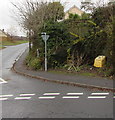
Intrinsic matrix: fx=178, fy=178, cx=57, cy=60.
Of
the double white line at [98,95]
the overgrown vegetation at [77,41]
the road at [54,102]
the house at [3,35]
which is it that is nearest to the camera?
the road at [54,102]

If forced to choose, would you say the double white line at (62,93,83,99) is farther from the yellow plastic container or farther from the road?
the yellow plastic container

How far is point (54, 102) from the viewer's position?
19.7ft

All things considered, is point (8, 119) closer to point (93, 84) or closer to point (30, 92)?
point (30, 92)

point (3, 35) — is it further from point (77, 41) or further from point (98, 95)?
point (98, 95)

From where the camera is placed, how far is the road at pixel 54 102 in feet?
16.3

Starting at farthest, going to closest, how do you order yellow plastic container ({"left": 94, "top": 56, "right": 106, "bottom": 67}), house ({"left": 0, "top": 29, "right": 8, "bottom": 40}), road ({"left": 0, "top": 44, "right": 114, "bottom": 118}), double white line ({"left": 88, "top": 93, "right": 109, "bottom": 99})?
house ({"left": 0, "top": 29, "right": 8, "bottom": 40}) → yellow plastic container ({"left": 94, "top": 56, "right": 106, "bottom": 67}) → double white line ({"left": 88, "top": 93, "right": 109, "bottom": 99}) → road ({"left": 0, "top": 44, "right": 114, "bottom": 118})

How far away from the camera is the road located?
4977 millimetres

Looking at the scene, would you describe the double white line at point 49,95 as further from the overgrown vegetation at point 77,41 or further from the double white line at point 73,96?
the overgrown vegetation at point 77,41

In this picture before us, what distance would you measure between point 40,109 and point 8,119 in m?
1.03

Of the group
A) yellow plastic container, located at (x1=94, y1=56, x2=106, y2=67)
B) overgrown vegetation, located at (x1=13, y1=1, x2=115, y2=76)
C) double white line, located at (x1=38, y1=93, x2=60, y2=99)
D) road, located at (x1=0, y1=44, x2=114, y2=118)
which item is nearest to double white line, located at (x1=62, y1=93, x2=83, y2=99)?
road, located at (x1=0, y1=44, x2=114, y2=118)

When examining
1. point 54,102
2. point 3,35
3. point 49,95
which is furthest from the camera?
point 3,35

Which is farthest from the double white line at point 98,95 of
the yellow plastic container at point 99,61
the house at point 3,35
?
the house at point 3,35

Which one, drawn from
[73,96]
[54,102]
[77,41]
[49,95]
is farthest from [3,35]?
[54,102]

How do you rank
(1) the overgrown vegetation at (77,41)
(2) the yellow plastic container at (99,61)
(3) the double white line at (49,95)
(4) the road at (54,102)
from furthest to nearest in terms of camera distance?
(1) the overgrown vegetation at (77,41), (2) the yellow plastic container at (99,61), (3) the double white line at (49,95), (4) the road at (54,102)
